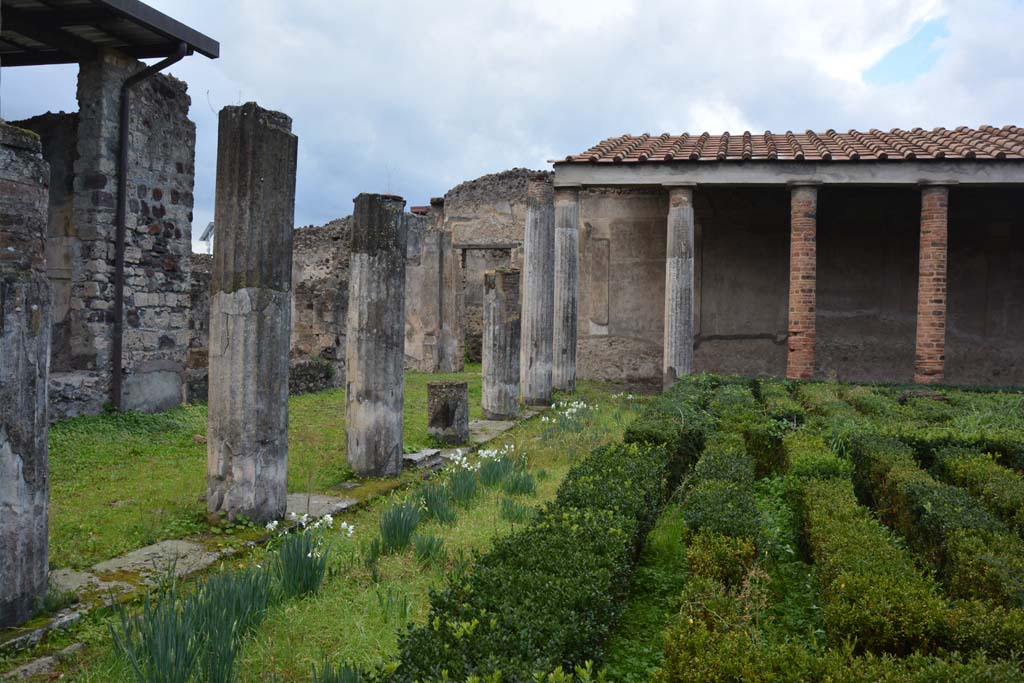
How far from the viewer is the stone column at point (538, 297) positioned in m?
12.2

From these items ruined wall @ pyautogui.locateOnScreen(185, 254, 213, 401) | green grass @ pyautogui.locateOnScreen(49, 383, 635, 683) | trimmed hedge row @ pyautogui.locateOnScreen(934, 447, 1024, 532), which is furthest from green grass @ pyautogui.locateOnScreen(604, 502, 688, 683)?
ruined wall @ pyautogui.locateOnScreen(185, 254, 213, 401)

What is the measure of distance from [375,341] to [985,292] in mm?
12121

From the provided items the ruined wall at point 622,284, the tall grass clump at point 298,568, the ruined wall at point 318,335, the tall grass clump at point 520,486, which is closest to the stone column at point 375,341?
the tall grass clump at point 520,486

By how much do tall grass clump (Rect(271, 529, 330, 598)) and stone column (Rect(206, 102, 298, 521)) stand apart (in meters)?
1.47

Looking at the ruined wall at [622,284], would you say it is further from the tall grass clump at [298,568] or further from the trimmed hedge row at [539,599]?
the tall grass clump at [298,568]

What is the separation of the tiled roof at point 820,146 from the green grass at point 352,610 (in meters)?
7.83

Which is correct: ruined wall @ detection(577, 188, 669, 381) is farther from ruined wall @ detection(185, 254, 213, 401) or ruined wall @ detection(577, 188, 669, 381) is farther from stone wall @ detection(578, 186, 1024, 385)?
ruined wall @ detection(185, 254, 213, 401)

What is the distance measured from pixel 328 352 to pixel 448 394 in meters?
6.06

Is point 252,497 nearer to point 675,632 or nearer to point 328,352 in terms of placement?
point 675,632

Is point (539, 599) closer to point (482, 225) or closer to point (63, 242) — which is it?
point (63, 242)

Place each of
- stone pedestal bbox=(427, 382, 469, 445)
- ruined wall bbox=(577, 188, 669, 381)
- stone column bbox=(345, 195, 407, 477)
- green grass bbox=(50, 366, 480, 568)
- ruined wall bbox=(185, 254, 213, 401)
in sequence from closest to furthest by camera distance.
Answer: green grass bbox=(50, 366, 480, 568) → stone column bbox=(345, 195, 407, 477) → stone pedestal bbox=(427, 382, 469, 445) → ruined wall bbox=(185, 254, 213, 401) → ruined wall bbox=(577, 188, 669, 381)

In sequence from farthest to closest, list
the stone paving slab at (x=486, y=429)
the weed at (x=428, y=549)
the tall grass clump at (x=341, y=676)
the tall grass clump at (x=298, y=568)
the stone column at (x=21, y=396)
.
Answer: the stone paving slab at (x=486, y=429) < the weed at (x=428, y=549) < the tall grass clump at (x=298, y=568) < the stone column at (x=21, y=396) < the tall grass clump at (x=341, y=676)

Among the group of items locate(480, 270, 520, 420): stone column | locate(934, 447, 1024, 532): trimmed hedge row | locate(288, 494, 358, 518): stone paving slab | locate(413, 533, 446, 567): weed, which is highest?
locate(480, 270, 520, 420): stone column

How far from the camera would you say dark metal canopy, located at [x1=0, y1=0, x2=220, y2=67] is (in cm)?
820
